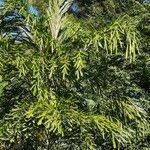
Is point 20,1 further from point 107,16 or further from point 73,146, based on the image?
point 107,16

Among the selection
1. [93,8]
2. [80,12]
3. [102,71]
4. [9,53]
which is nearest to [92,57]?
[102,71]

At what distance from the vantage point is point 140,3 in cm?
1394

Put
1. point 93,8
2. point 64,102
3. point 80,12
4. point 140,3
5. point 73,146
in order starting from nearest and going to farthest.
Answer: point 64,102 < point 73,146 < point 140,3 < point 93,8 < point 80,12

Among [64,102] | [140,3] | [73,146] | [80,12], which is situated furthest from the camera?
[80,12]

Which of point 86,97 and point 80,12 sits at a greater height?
point 80,12

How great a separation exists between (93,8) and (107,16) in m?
1.65

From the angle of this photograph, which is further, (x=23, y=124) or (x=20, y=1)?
(x=20, y=1)

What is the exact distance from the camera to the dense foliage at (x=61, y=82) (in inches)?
246

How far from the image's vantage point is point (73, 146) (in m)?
6.79

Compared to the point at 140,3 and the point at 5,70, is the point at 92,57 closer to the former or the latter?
the point at 5,70

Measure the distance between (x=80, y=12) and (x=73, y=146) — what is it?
1192 cm

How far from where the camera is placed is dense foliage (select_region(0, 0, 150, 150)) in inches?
246

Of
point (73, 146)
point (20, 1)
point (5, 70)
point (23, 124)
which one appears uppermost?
point (20, 1)

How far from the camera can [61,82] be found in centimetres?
677
